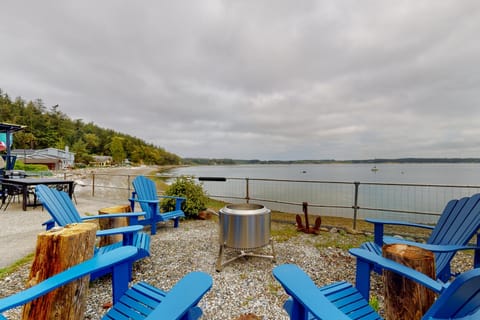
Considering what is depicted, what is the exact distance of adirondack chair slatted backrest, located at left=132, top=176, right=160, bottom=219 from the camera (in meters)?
4.06

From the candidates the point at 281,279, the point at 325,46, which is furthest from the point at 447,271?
the point at 325,46

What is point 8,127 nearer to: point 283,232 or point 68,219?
point 68,219

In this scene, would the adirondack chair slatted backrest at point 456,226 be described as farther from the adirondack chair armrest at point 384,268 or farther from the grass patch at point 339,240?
the grass patch at point 339,240

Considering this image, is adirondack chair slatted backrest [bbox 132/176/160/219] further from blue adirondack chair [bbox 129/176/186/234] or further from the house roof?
the house roof

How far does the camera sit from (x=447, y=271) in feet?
6.82

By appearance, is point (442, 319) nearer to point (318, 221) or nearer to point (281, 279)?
point (281, 279)

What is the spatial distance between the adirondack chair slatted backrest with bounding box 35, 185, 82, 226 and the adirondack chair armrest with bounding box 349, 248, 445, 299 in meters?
2.83

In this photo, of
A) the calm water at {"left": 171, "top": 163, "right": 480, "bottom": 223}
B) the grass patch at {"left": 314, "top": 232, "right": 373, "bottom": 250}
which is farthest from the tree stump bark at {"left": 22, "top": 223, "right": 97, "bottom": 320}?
the calm water at {"left": 171, "top": 163, "right": 480, "bottom": 223}

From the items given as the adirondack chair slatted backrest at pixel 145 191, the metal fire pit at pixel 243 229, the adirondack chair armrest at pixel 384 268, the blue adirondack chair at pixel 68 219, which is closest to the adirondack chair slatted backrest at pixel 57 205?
the blue adirondack chair at pixel 68 219

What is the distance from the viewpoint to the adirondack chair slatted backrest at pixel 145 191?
13.3ft

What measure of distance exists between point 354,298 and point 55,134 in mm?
55495

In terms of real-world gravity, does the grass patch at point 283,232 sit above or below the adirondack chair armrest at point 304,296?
below

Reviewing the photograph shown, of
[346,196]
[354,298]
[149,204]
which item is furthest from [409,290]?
[346,196]

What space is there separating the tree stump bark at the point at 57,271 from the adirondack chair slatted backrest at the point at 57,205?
3.30 feet
